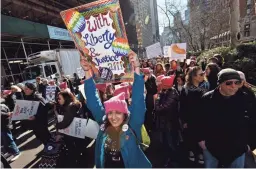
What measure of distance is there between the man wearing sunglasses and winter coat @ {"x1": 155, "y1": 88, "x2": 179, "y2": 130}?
1236 millimetres

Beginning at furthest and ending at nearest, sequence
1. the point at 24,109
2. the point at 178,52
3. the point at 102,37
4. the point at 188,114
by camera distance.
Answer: the point at 178,52 → the point at 24,109 → the point at 188,114 → the point at 102,37

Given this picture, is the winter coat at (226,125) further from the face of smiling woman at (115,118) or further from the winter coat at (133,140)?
the face of smiling woman at (115,118)

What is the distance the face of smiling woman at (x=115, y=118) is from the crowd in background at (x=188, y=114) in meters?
0.06

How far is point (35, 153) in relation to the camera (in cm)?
521

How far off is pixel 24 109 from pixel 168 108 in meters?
2.98

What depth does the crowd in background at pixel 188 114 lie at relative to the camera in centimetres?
228

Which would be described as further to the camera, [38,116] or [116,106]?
[38,116]

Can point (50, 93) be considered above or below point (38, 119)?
above

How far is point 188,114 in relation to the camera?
3.58 m

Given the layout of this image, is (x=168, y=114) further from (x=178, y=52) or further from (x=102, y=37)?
(x=178, y=52)

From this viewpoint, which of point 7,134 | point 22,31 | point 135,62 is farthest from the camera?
point 22,31

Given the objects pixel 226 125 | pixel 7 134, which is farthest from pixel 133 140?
pixel 7 134

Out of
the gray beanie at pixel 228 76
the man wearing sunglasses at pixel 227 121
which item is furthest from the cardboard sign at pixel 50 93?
the gray beanie at pixel 228 76

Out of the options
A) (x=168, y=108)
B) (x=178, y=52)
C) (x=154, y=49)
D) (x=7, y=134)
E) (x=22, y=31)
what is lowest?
(x=7, y=134)
